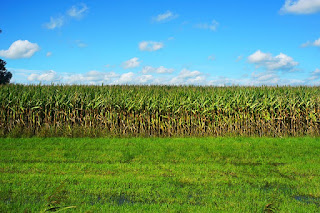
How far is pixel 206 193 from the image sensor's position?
6.63m

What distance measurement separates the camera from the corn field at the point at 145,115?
47.6 ft

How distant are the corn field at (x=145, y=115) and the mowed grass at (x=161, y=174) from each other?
4.53 ft

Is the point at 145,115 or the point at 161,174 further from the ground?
the point at 145,115

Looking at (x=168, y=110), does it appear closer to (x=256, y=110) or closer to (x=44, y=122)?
(x=256, y=110)

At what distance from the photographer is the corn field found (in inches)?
571

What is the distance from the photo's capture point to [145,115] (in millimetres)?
14797

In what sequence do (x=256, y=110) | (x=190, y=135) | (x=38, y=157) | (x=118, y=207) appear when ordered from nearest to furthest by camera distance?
1. (x=118, y=207)
2. (x=38, y=157)
3. (x=190, y=135)
4. (x=256, y=110)

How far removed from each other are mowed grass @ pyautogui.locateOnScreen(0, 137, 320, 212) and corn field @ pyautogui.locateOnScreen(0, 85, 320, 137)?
1.38 m

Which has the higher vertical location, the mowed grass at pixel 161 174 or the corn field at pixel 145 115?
the corn field at pixel 145 115

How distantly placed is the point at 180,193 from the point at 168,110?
8.46 meters

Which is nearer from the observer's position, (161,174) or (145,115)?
(161,174)

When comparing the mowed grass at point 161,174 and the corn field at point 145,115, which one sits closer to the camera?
the mowed grass at point 161,174

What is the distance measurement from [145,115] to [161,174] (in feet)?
22.4

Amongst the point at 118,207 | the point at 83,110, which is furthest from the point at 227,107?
the point at 118,207
